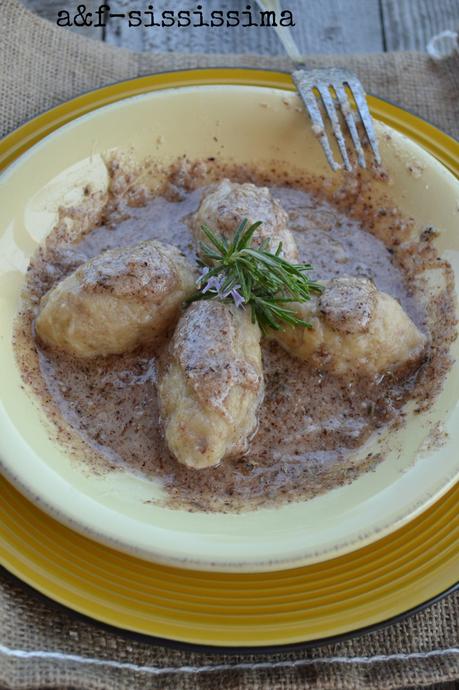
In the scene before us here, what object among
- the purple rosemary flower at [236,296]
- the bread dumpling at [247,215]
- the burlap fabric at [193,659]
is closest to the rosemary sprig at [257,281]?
the purple rosemary flower at [236,296]

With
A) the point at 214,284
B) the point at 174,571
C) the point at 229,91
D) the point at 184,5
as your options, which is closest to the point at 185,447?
the point at 174,571

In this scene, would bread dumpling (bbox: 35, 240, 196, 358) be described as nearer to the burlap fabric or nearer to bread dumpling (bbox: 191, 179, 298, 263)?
bread dumpling (bbox: 191, 179, 298, 263)

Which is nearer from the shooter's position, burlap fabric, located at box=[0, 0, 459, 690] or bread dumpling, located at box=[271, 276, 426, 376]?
burlap fabric, located at box=[0, 0, 459, 690]

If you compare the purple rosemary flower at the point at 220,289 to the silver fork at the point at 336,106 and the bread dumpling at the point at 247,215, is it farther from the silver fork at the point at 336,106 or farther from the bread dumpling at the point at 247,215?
the silver fork at the point at 336,106

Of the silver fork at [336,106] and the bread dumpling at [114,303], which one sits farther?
the silver fork at [336,106]

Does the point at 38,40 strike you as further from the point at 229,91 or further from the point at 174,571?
the point at 174,571

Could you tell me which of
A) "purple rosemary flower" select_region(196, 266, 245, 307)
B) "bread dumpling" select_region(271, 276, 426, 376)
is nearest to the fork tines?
"bread dumpling" select_region(271, 276, 426, 376)

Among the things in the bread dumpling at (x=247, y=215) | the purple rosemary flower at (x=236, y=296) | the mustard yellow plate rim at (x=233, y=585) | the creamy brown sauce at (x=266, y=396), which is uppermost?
the bread dumpling at (x=247, y=215)
